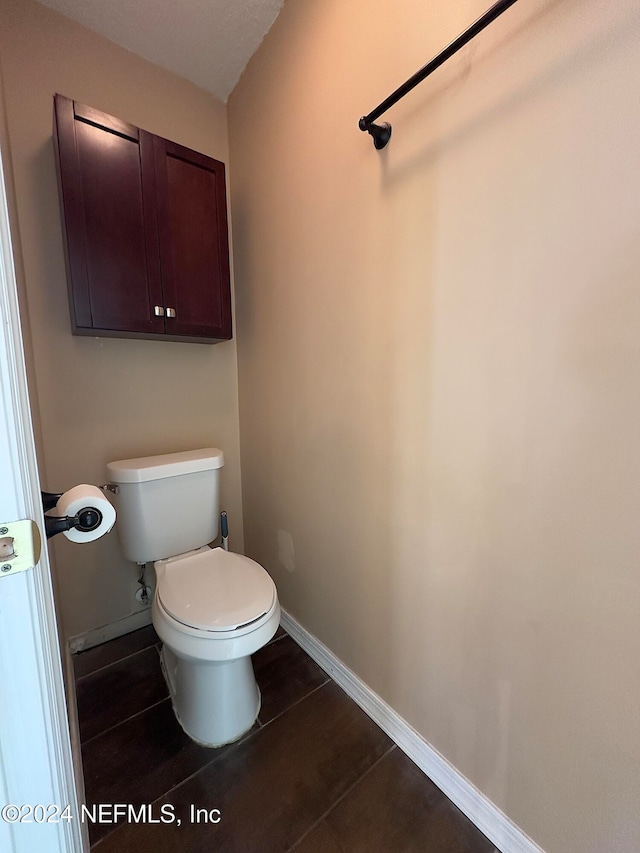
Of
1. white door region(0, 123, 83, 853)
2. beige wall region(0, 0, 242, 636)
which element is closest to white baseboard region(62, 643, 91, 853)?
beige wall region(0, 0, 242, 636)

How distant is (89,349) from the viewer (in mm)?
1455

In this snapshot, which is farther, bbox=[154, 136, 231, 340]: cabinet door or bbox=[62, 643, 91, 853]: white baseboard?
bbox=[154, 136, 231, 340]: cabinet door

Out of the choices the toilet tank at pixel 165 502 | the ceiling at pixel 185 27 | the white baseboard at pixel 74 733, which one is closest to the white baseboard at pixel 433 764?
the toilet tank at pixel 165 502

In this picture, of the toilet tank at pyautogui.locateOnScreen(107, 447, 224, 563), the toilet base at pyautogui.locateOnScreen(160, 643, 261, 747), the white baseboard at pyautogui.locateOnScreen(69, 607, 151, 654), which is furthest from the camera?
the white baseboard at pyautogui.locateOnScreen(69, 607, 151, 654)

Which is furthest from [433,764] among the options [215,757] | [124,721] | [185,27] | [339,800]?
[185,27]

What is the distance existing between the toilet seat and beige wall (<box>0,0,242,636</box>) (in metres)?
0.46

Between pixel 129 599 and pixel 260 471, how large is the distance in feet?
2.69

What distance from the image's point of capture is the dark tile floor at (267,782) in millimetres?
929

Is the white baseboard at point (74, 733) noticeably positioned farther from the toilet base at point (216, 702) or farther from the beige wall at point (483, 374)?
the beige wall at point (483, 374)

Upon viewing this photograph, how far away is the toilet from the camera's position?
1064mm

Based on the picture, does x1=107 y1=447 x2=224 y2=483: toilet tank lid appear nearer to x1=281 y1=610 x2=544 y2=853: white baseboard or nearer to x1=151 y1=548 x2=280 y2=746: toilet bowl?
x1=151 y1=548 x2=280 y2=746: toilet bowl

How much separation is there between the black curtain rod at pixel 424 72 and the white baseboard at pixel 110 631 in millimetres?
2047

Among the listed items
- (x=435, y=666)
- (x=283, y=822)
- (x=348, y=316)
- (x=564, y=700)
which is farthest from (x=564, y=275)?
(x=283, y=822)

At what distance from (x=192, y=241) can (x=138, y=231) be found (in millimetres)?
203
